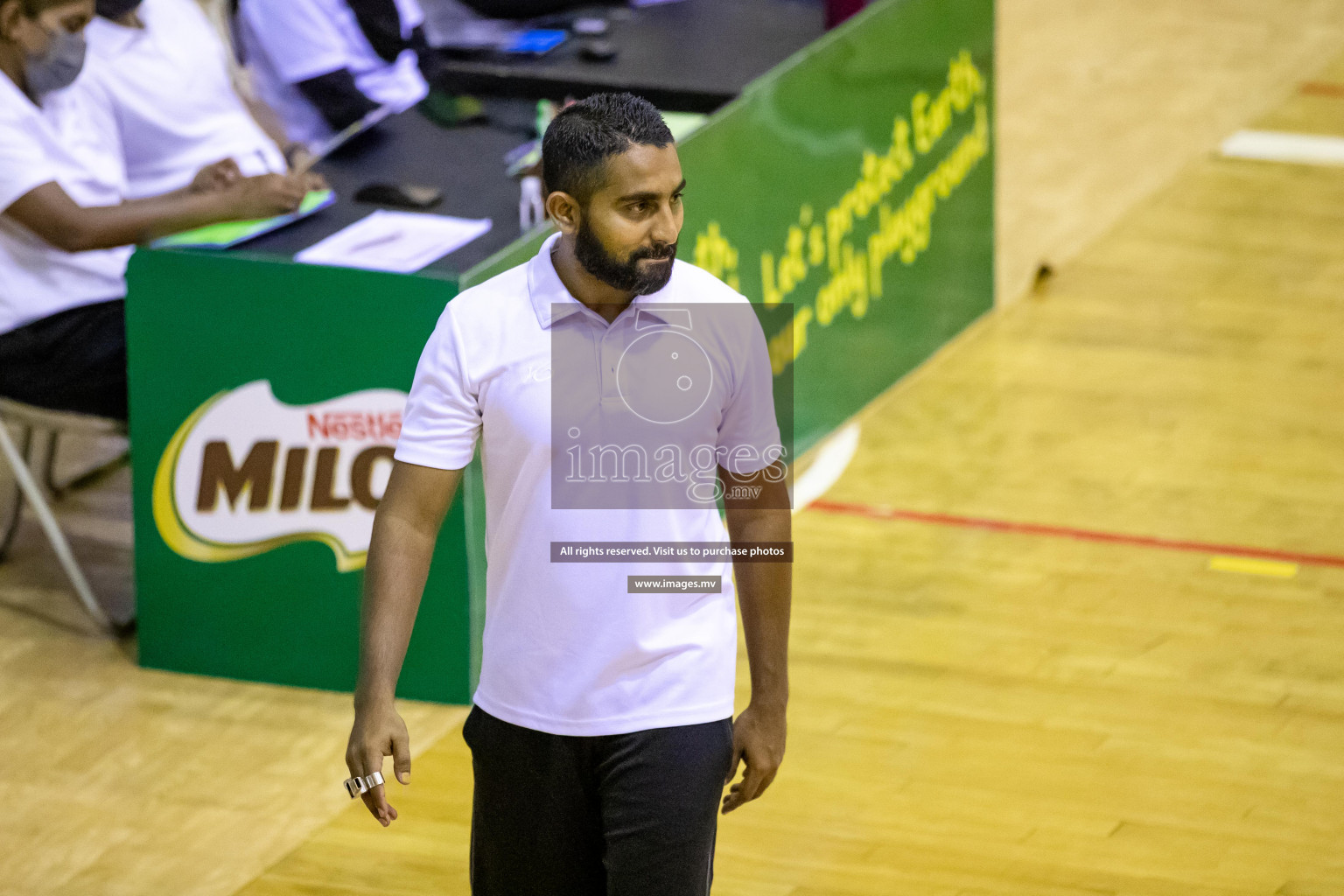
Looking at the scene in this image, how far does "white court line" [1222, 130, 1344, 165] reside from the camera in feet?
27.8

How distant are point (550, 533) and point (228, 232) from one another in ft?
7.28

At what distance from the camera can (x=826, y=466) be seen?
5.64 m

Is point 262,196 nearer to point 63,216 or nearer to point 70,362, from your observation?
point 63,216

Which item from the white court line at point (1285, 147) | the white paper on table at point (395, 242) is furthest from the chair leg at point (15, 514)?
the white court line at point (1285, 147)

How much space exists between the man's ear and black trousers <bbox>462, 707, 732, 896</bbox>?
672 millimetres

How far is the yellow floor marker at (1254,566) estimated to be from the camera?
16.3 ft

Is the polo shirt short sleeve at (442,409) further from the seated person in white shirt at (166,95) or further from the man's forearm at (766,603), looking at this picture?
the seated person in white shirt at (166,95)

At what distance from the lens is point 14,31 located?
4477mm

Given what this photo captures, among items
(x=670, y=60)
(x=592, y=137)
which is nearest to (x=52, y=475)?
(x=670, y=60)

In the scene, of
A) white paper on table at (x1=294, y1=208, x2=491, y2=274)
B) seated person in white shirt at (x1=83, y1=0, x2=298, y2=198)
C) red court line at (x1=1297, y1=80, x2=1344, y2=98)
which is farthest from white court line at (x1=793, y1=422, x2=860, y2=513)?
red court line at (x1=1297, y1=80, x2=1344, y2=98)

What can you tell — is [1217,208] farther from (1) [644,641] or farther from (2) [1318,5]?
(1) [644,641]

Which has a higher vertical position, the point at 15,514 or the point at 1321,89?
the point at 15,514

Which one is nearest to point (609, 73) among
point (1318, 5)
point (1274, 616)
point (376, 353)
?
point (376, 353)

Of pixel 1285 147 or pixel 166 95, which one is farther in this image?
pixel 1285 147
